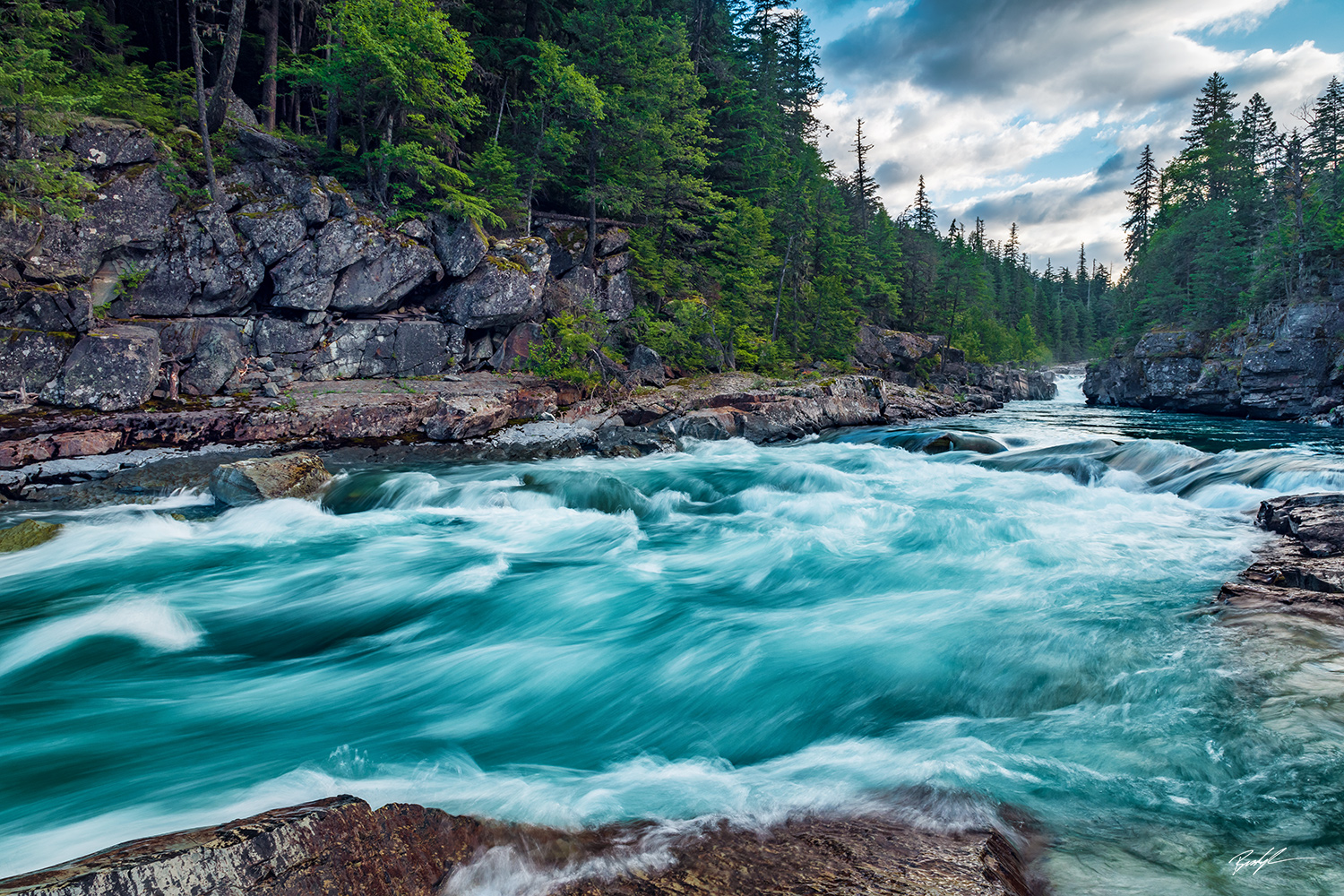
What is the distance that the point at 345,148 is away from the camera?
1869cm

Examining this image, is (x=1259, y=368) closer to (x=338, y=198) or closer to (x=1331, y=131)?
(x=1331, y=131)

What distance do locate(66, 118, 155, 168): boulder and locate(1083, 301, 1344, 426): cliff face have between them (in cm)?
3935

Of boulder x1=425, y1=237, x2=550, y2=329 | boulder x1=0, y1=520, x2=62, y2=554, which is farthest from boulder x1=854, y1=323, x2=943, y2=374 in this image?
boulder x1=0, y1=520, x2=62, y2=554

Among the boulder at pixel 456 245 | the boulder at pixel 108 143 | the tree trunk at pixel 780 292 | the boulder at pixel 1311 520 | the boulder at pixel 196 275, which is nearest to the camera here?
the boulder at pixel 1311 520

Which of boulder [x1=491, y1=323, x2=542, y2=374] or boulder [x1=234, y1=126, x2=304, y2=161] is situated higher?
boulder [x1=234, y1=126, x2=304, y2=161]

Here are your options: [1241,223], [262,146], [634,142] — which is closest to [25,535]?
[262,146]

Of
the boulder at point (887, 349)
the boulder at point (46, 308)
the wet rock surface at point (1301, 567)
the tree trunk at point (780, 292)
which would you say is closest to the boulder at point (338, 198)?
the boulder at point (46, 308)

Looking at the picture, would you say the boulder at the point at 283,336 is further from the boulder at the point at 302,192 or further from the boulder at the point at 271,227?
the boulder at the point at 302,192

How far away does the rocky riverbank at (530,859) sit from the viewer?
5.97 ft

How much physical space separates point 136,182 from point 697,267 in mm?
20103

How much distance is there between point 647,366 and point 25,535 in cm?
1689

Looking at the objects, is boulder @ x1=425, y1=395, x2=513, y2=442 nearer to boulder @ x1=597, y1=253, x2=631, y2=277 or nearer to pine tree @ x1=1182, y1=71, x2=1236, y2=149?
boulder @ x1=597, y1=253, x2=631, y2=277

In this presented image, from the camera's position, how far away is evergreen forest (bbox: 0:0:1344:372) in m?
16.7
